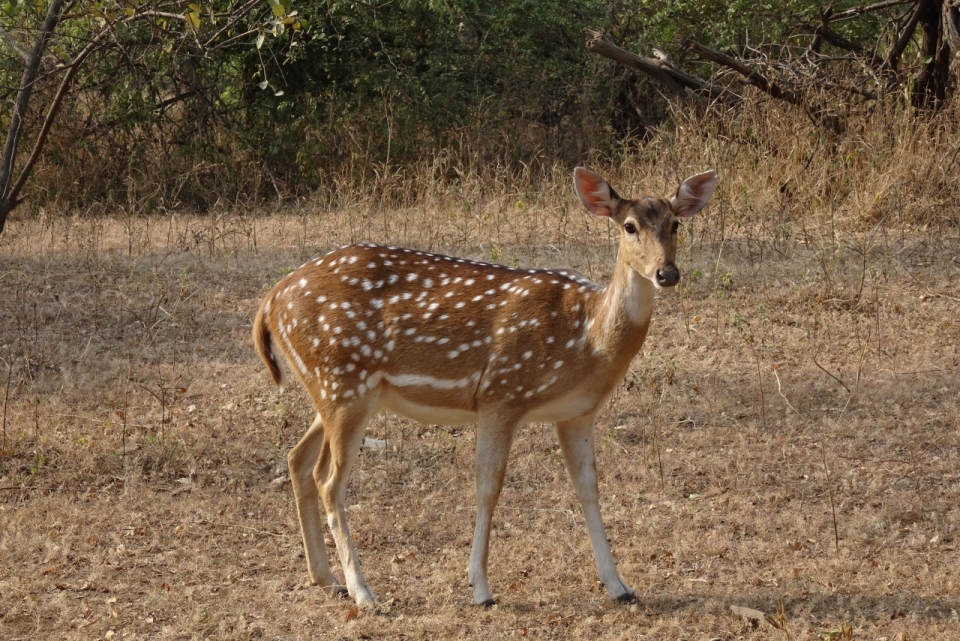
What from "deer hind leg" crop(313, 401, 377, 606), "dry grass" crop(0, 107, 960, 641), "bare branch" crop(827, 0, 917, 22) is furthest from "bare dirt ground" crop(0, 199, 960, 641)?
"bare branch" crop(827, 0, 917, 22)

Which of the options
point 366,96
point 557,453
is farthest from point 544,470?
point 366,96

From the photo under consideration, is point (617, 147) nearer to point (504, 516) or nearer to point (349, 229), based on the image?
point (349, 229)

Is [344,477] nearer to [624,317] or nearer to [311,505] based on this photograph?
[311,505]

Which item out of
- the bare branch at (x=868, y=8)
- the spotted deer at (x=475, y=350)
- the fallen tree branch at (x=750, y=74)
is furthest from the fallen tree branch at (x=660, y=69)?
the spotted deer at (x=475, y=350)

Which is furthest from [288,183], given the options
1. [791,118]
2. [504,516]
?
[504,516]

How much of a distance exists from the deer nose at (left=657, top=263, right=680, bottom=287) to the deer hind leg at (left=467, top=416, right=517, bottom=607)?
35.5 inches

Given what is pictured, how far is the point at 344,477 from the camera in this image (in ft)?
18.0

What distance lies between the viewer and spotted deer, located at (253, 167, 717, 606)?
5.37m

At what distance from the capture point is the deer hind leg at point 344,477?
17.8ft

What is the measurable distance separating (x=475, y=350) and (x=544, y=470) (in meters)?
1.70

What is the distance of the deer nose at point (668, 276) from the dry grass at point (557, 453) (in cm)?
143

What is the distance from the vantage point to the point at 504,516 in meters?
6.46

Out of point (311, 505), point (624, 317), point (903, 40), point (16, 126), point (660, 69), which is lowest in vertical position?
point (311, 505)

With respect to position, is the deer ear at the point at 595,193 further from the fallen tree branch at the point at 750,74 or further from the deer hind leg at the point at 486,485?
the fallen tree branch at the point at 750,74
